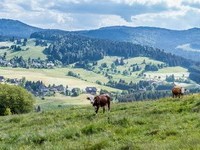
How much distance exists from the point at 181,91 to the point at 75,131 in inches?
783

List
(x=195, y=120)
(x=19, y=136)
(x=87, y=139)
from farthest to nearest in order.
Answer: (x=19, y=136) < (x=195, y=120) < (x=87, y=139)

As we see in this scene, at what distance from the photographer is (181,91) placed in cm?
4012

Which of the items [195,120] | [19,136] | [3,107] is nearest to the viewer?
[195,120]

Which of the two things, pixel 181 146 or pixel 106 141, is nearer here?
pixel 181 146

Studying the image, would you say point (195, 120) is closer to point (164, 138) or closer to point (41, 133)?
point (164, 138)

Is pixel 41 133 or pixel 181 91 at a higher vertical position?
pixel 181 91

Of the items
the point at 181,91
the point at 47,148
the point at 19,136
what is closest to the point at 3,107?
the point at 181,91

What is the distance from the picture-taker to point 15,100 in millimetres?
98312

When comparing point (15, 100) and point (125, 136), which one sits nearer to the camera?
point (125, 136)

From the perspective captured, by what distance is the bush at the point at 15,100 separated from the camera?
9594 cm

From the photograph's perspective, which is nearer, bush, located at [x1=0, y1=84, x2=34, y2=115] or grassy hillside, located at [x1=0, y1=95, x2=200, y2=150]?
grassy hillside, located at [x1=0, y1=95, x2=200, y2=150]

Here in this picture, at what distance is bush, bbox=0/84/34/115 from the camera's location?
9594 centimetres

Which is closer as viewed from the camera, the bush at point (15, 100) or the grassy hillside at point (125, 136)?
the grassy hillside at point (125, 136)

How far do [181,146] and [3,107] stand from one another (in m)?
84.1
